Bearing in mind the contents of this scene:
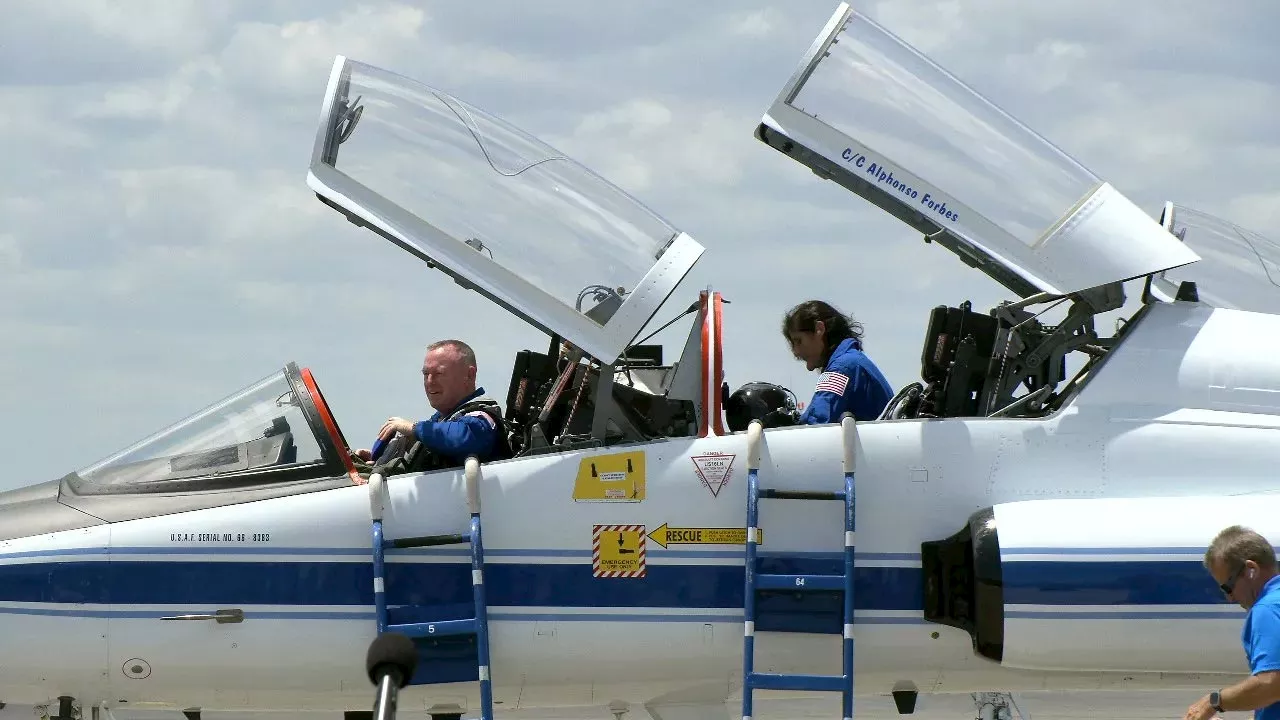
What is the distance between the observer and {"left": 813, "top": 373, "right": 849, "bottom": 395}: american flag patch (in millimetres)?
7188

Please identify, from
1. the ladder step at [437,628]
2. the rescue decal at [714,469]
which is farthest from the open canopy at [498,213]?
the ladder step at [437,628]

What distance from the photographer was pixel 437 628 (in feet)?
20.9

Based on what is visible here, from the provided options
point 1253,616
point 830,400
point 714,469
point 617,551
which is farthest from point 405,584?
point 1253,616

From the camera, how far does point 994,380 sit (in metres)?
7.12

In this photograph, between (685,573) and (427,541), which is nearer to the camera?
(427,541)

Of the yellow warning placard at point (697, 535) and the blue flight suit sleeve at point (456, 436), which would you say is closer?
the yellow warning placard at point (697, 535)

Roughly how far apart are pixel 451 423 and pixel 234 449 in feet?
3.83

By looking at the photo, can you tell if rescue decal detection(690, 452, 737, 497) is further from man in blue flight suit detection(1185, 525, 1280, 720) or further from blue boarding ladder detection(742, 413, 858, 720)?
man in blue flight suit detection(1185, 525, 1280, 720)

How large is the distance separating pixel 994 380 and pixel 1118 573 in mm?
1237

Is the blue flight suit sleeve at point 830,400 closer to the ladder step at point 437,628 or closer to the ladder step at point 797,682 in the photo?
the ladder step at point 797,682

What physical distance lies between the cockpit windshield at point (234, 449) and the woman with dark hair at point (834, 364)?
2495 millimetres

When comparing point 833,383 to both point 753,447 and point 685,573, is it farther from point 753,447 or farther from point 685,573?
point 685,573

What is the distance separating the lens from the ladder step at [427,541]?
253 inches

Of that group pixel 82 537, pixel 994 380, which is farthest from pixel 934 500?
pixel 82 537
